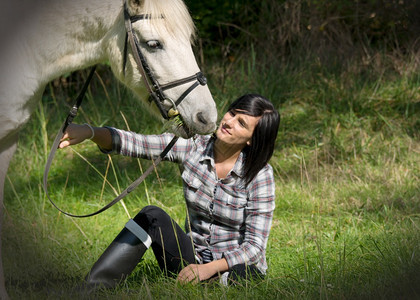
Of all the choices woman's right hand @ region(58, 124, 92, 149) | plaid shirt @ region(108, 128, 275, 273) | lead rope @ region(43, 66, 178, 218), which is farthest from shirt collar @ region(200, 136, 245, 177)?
woman's right hand @ region(58, 124, 92, 149)

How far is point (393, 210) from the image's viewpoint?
352cm

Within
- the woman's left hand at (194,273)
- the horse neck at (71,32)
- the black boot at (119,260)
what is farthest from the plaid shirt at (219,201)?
the horse neck at (71,32)

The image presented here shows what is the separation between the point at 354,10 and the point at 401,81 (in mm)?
1554

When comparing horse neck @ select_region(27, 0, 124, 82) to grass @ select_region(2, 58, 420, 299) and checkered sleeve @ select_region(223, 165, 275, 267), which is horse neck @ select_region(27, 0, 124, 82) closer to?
grass @ select_region(2, 58, 420, 299)

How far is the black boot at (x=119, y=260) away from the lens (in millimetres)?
2428

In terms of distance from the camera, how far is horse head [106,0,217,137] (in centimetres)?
227

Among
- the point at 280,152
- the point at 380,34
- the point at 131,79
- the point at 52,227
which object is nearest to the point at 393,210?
the point at 280,152

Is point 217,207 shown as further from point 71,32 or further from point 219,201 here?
point 71,32

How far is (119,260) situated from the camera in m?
2.45

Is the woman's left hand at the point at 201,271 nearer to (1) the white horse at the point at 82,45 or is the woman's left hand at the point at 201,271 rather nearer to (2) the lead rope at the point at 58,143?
(2) the lead rope at the point at 58,143

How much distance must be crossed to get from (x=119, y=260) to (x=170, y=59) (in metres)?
1.00

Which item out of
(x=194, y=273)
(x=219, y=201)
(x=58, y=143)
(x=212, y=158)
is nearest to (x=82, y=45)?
(x=58, y=143)

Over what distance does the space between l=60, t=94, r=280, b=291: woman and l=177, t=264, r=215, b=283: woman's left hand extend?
0.15 feet

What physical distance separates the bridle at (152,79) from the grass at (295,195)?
56 centimetres
